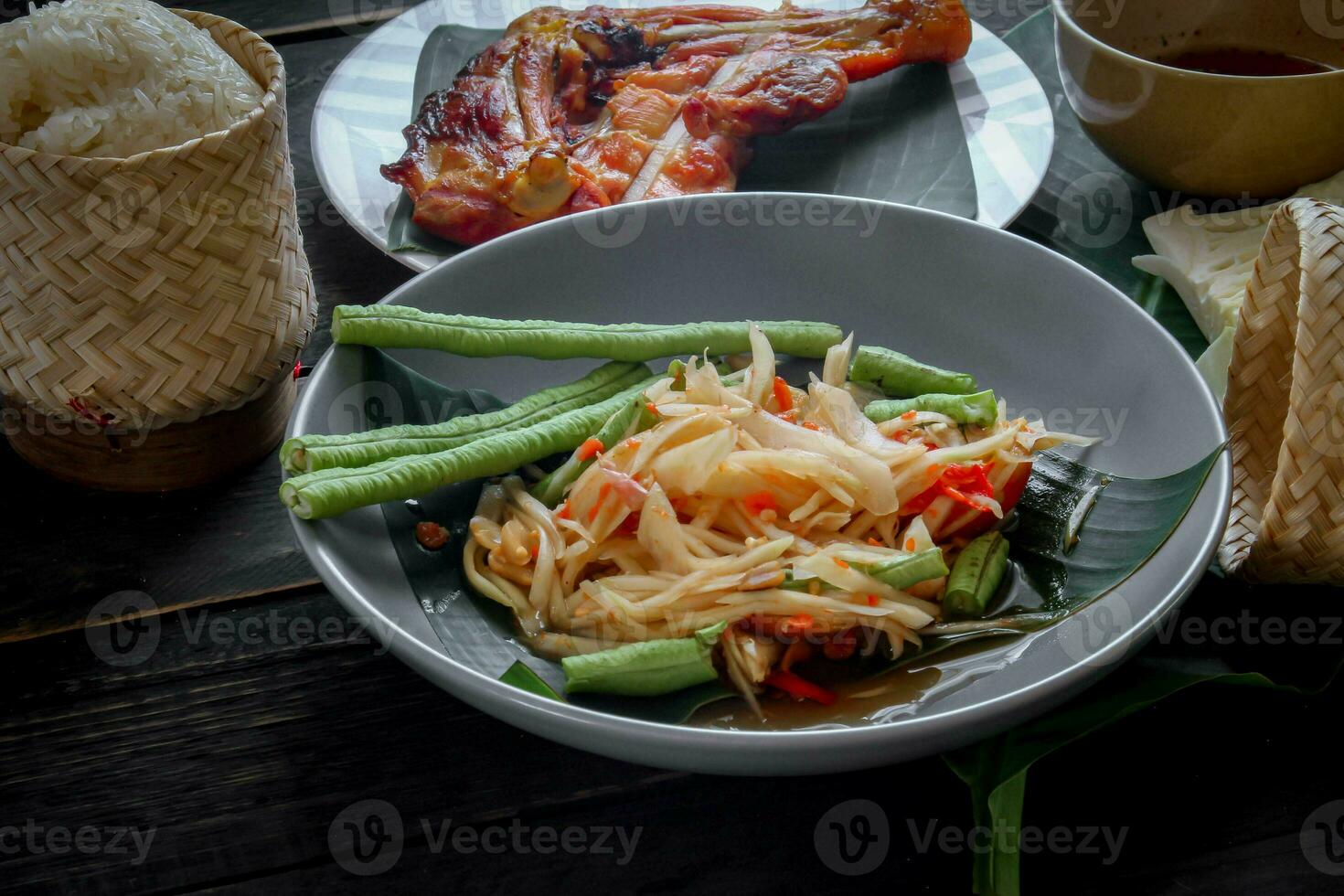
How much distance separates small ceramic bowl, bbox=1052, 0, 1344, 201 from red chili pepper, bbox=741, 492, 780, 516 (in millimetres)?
1249

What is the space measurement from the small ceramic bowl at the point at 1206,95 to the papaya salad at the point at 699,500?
856 millimetres

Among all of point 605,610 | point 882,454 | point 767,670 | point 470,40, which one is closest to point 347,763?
point 605,610

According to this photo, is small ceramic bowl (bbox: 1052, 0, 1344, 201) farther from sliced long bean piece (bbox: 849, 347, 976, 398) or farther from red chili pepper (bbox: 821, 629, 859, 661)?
red chili pepper (bbox: 821, 629, 859, 661)

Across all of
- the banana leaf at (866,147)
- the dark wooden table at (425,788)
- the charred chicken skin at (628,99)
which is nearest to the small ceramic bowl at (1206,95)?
the banana leaf at (866,147)

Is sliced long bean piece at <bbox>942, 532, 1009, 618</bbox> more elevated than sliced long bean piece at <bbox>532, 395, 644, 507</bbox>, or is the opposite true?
sliced long bean piece at <bbox>532, 395, 644, 507</bbox>

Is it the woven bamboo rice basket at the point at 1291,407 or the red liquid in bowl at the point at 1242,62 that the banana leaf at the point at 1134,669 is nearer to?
the woven bamboo rice basket at the point at 1291,407

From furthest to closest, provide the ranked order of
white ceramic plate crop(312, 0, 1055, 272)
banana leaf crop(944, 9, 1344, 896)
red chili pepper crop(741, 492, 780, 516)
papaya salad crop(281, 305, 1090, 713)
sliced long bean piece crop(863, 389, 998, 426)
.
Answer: white ceramic plate crop(312, 0, 1055, 272), sliced long bean piece crop(863, 389, 998, 426), red chili pepper crop(741, 492, 780, 516), papaya salad crop(281, 305, 1090, 713), banana leaf crop(944, 9, 1344, 896)

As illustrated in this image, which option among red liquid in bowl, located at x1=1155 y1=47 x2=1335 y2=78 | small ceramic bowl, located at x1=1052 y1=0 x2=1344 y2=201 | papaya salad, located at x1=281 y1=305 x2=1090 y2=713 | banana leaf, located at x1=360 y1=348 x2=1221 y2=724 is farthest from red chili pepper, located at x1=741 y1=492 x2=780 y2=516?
red liquid in bowl, located at x1=1155 y1=47 x2=1335 y2=78

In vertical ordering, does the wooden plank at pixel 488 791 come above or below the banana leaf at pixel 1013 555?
below

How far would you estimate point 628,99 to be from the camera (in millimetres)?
2496

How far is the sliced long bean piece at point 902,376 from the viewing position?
5.74ft

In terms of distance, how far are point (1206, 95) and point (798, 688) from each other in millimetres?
1494

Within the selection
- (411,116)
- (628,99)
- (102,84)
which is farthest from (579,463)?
(411,116)

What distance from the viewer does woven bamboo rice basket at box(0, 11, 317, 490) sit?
158 cm
